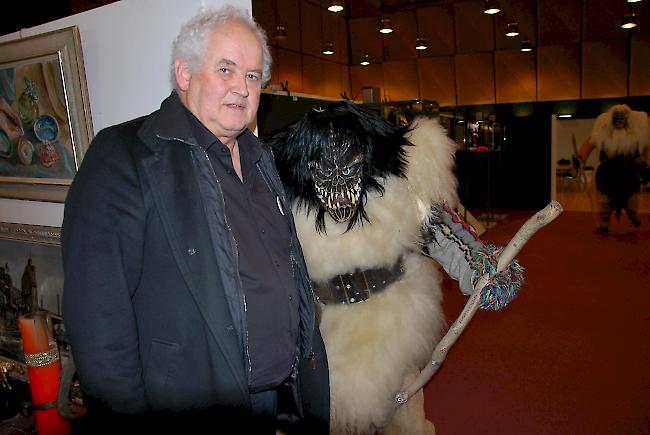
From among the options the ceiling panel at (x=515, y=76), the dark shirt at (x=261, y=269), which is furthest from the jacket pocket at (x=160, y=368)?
the ceiling panel at (x=515, y=76)

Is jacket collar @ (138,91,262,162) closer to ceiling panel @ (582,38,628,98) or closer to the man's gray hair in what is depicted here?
the man's gray hair

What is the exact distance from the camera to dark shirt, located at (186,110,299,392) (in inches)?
→ 53.7

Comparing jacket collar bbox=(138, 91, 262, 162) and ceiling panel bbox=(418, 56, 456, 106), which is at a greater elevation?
ceiling panel bbox=(418, 56, 456, 106)

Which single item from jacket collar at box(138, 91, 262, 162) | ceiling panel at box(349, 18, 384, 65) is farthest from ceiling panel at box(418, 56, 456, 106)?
jacket collar at box(138, 91, 262, 162)

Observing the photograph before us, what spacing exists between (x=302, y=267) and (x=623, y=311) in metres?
3.83

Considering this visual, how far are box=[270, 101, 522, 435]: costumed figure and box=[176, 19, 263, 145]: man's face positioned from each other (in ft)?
1.54

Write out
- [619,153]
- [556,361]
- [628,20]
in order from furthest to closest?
[628,20], [619,153], [556,361]

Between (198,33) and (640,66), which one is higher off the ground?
(640,66)

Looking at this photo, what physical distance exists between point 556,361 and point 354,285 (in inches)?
90.8

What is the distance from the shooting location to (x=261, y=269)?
4.56 ft

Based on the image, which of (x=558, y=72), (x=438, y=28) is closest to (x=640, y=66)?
(x=558, y=72)

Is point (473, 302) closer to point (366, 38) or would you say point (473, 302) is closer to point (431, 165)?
point (431, 165)

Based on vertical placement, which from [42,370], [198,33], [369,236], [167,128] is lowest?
[42,370]

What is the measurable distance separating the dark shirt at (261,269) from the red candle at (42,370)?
1140mm
